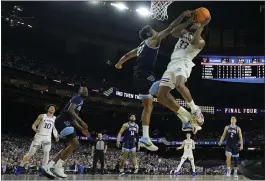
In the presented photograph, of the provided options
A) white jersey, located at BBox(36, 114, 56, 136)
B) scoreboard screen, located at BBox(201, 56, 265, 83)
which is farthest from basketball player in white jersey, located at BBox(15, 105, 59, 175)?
scoreboard screen, located at BBox(201, 56, 265, 83)

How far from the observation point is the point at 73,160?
17.7 metres

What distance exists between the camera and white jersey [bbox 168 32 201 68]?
7.13m

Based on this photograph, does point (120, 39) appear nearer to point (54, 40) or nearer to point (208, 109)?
point (54, 40)

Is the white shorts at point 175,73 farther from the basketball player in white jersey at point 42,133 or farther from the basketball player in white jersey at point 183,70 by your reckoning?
the basketball player in white jersey at point 42,133

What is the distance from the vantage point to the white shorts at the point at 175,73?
23.0 ft

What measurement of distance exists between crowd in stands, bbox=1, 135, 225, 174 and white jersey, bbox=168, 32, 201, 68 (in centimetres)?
822

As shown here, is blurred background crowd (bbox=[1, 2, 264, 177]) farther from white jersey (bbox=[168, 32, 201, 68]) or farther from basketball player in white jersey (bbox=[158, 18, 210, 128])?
white jersey (bbox=[168, 32, 201, 68])

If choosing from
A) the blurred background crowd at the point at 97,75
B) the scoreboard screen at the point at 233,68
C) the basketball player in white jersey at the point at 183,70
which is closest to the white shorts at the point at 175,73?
the basketball player in white jersey at the point at 183,70

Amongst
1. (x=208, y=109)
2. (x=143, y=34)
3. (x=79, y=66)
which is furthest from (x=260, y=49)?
(x=143, y=34)

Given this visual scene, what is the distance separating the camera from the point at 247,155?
28781mm

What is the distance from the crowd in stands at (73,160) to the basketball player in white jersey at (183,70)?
310 inches

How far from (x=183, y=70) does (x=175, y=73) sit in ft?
0.52

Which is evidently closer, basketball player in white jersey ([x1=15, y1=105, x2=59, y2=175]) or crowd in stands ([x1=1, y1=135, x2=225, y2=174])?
basketball player in white jersey ([x1=15, y1=105, x2=59, y2=175])

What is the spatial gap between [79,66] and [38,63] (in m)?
2.57
